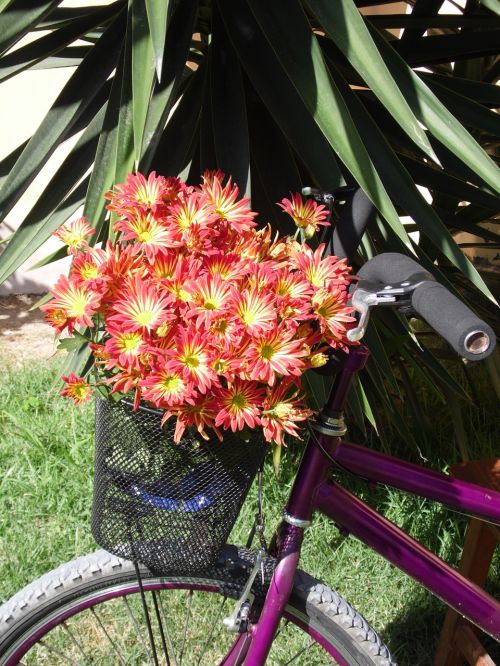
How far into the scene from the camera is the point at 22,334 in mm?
3676

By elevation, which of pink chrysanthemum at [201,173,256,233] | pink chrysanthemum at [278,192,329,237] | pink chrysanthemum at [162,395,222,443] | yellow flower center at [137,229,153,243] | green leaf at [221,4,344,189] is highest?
green leaf at [221,4,344,189]

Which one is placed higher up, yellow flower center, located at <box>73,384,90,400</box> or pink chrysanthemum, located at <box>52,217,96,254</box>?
pink chrysanthemum, located at <box>52,217,96,254</box>

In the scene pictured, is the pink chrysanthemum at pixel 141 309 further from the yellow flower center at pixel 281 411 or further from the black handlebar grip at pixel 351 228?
the black handlebar grip at pixel 351 228

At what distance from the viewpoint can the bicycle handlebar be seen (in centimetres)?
84

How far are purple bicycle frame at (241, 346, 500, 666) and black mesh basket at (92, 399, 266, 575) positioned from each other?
0.44ft

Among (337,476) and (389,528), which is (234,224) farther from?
(337,476)

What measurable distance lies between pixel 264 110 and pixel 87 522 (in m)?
1.35

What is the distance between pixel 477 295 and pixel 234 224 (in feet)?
5.41

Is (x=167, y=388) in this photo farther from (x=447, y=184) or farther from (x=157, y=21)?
(x=447, y=184)

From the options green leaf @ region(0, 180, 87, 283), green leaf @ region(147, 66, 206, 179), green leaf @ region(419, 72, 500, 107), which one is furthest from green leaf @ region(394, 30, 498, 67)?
green leaf @ region(0, 180, 87, 283)

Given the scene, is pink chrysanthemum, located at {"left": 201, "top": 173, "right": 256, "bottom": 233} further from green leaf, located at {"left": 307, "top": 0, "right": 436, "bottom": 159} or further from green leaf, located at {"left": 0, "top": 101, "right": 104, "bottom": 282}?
green leaf, located at {"left": 0, "top": 101, "right": 104, "bottom": 282}

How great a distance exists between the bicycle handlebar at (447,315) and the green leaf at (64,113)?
994 mm

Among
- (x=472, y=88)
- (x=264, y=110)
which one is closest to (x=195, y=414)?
(x=264, y=110)

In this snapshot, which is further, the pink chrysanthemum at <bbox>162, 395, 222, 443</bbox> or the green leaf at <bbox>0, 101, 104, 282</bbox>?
the green leaf at <bbox>0, 101, 104, 282</bbox>
